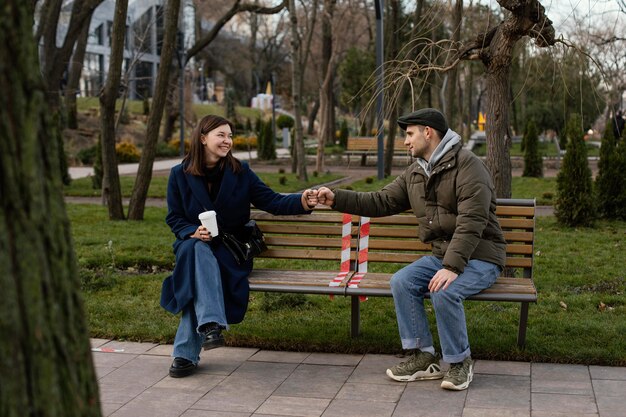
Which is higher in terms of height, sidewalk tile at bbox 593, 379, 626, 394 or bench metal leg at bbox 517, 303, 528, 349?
bench metal leg at bbox 517, 303, 528, 349

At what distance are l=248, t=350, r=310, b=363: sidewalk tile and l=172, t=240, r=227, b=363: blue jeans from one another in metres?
0.44

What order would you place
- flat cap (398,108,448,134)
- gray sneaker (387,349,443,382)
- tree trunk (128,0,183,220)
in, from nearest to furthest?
gray sneaker (387,349,443,382)
flat cap (398,108,448,134)
tree trunk (128,0,183,220)

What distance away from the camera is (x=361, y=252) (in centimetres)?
603

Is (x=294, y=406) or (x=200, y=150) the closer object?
(x=294, y=406)

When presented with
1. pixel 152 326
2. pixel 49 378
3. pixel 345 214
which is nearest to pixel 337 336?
pixel 345 214

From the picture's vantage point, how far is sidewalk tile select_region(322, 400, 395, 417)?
15.0ft

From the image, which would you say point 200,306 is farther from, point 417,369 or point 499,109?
point 499,109

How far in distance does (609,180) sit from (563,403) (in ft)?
27.4

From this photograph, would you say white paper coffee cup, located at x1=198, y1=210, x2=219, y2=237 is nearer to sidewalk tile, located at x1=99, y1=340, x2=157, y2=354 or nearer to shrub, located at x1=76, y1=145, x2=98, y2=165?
sidewalk tile, located at x1=99, y1=340, x2=157, y2=354

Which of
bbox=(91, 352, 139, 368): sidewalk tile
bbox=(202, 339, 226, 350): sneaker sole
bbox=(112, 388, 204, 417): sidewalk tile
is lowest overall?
bbox=(91, 352, 139, 368): sidewalk tile

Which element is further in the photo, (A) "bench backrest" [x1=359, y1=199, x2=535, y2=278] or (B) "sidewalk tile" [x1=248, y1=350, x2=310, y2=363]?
(A) "bench backrest" [x1=359, y1=199, x2=535, y2=278]

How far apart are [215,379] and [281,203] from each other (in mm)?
1168

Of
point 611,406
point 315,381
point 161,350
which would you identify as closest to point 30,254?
point 315,381

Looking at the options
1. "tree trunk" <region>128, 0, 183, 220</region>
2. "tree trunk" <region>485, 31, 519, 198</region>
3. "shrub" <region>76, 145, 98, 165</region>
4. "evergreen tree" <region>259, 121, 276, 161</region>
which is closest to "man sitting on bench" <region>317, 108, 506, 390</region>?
"tree trunk" <region>485, 31, 519, 198</region>
